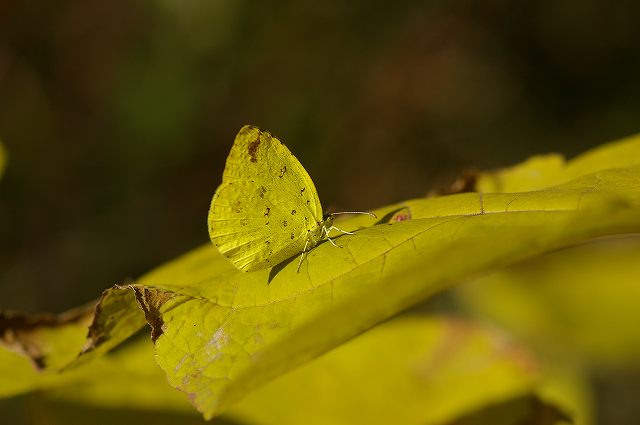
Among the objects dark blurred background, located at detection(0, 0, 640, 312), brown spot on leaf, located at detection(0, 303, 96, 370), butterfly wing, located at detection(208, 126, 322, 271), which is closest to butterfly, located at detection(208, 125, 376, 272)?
butterfly wing, located at detection(208, 126, 322, 271)

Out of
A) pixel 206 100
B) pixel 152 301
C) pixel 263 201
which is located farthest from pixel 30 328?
pixel 206 100

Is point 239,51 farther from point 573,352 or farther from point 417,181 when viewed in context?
point 573,352

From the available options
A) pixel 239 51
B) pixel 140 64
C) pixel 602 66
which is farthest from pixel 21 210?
pixel 602 66

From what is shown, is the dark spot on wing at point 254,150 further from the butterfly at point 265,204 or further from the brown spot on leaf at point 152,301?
the brown spot on leaf at point 152,301

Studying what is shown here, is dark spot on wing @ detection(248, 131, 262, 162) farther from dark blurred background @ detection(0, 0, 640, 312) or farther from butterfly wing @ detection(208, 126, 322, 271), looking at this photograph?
dark blurred background @ detection(0, 0, 640, 312)

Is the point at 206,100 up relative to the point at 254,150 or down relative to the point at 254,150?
up

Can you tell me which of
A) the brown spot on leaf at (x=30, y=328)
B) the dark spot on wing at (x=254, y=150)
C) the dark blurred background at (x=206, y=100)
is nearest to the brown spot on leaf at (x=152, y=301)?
the brown spot on leaf at (x=30, y=328)

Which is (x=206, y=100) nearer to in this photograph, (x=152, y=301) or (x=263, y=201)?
(x=263, y=201)
